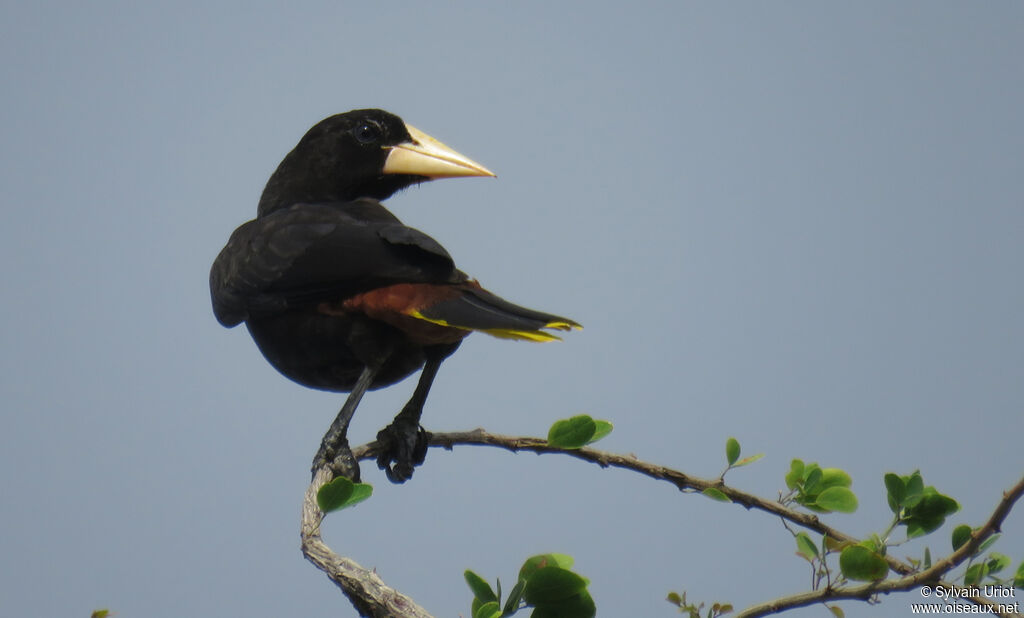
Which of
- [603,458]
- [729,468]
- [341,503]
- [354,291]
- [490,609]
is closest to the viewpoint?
[490,609]

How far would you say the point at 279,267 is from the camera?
304cm

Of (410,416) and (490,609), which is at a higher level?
(410,416)

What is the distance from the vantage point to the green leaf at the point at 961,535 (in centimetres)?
197

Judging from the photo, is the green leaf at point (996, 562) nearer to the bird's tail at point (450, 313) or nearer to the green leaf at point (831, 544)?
the green leaf at point (831, 544)

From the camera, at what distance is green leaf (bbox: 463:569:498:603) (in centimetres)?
189

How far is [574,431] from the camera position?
2.42m

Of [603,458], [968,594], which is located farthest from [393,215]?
[968,594]

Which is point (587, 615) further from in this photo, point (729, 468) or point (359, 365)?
point (359, 365)

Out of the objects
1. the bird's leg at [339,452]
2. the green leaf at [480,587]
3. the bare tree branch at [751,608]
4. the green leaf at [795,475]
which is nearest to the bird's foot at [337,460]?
the bird's leg at [339,452]

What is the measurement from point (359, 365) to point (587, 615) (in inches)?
53.4

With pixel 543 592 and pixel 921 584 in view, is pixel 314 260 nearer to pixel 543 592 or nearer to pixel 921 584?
pixel 543 592

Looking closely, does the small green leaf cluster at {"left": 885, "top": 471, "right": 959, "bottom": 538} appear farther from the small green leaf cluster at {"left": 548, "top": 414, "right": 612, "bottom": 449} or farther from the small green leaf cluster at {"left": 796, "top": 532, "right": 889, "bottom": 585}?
the small green leaf cluster at {"left": 548, "top": 414, "right": 612, "bottom": 449}

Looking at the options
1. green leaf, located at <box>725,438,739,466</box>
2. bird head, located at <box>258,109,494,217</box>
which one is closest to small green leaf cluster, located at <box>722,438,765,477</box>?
green leaf, located at <box>725,438,739,466</box>

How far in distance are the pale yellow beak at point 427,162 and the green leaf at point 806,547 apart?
6.58 feet
